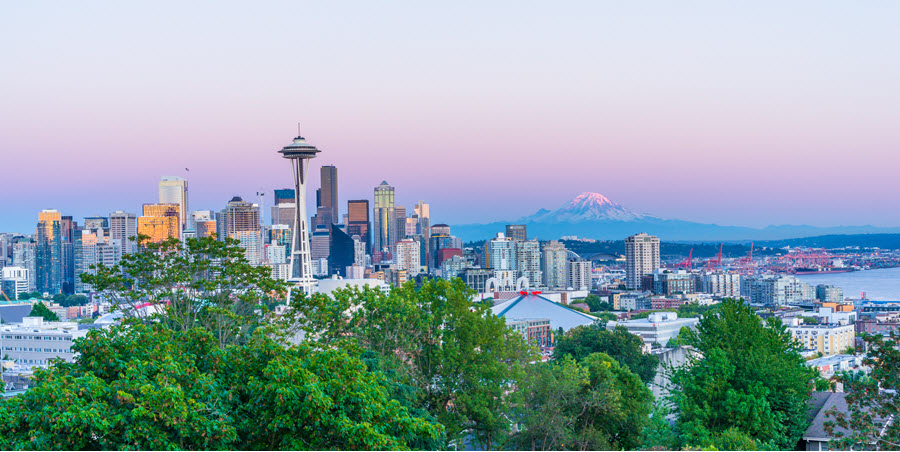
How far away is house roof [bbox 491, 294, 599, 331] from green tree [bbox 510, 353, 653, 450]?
47.0 m

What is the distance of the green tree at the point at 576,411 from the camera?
14336 mm

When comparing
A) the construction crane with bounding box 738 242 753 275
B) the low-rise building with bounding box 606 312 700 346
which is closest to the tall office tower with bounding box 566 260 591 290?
the construction crane with bounding box 738 242 753 275

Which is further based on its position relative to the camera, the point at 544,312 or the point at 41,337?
the point at 544,312

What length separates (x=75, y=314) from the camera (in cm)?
8019

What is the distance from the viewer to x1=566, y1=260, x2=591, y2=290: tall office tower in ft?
419

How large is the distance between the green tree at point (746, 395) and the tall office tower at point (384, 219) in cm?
15838

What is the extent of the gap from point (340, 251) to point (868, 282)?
77953 mm

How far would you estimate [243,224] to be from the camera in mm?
133750

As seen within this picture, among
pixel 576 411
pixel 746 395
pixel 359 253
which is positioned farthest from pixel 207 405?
pixel 359 253

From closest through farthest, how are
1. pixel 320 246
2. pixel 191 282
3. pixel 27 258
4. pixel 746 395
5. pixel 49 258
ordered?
pixel 191 282, pixel 746 395, pixel 49 258, pixel 27 258, pixel 320 246

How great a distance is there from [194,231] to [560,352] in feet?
320

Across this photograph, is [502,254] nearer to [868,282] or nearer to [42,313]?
[868,282]

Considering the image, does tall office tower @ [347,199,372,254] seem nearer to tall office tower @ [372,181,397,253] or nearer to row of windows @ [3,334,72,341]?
tall office tower @ [372,181,397,253]

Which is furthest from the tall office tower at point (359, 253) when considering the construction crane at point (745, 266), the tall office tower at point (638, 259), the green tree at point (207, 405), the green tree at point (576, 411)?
the green tree at point (207, 405)
